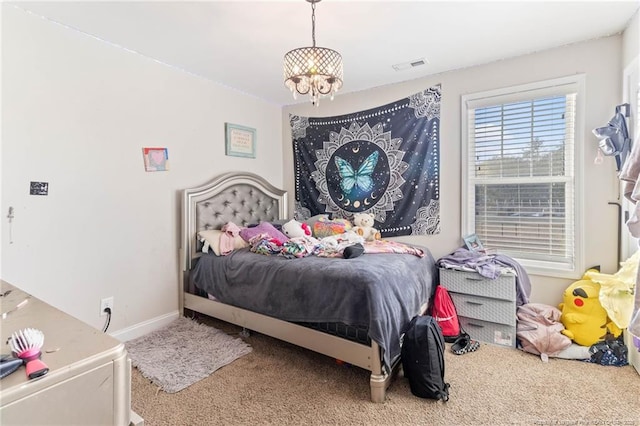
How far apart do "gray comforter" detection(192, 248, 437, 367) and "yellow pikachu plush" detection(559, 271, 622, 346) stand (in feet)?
3.08

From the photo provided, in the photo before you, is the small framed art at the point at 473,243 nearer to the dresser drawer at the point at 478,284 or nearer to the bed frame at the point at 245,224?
the dresser drawer at the point at 478,284

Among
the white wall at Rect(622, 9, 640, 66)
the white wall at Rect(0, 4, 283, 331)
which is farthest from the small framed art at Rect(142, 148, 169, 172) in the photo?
the white wall at Rect(622, 9, 640, 66)

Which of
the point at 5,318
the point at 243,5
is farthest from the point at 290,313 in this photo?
the point at 243,5

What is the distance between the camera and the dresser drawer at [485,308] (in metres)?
2.35

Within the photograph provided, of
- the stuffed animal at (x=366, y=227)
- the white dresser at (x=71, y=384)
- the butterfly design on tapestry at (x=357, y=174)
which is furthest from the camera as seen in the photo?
the butterfly design on tapestry at (x=357, y=174)

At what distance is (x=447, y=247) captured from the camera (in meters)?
3.00

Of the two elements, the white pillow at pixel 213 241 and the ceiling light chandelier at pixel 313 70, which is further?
the white pillow at pixel 213 241

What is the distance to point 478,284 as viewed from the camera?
2465 millimetres

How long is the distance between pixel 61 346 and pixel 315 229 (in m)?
2.59

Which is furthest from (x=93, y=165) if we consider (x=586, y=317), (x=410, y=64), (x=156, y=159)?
(x=586, y=317)

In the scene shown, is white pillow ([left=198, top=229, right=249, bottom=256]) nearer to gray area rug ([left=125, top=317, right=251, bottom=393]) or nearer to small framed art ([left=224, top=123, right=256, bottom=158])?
gray area rug ([left=125, top=317, right=251, bottom=393])

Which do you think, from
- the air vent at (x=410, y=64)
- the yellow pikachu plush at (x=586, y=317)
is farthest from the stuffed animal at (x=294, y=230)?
the yellow pikachu plush at (x=586, y=317)

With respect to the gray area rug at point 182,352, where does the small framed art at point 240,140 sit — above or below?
above

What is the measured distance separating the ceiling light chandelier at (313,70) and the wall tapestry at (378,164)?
1.53 metres
